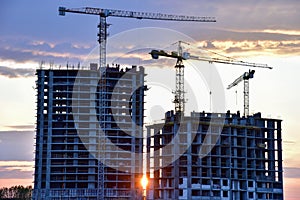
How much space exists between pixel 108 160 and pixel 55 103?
812 inches

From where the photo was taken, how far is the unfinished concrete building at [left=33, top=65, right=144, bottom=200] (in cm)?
15938

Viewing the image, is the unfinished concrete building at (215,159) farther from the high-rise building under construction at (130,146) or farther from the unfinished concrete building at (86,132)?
the unfinished concrete building at (86,132)

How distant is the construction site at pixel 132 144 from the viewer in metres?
151

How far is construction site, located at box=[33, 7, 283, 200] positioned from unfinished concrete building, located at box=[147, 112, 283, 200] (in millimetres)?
243

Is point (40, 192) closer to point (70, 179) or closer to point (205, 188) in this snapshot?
point (70, 179)

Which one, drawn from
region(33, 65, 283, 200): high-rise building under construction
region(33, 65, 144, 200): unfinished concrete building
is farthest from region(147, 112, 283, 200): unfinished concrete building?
region(33, 65, 144, 200): unfinished concrete building

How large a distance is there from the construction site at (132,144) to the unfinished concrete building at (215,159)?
0.24m

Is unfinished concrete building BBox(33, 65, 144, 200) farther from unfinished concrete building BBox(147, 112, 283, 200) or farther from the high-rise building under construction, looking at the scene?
unfinished concrete building BBox(147, 112, 283, 200)

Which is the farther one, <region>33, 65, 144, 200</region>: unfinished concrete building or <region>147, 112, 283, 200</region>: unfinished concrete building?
<region>33, 65, 144, 200</region>: unfinished concrete building

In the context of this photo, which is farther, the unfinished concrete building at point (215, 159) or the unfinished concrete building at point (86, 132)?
the unfinished concrete building at point (86, 132)

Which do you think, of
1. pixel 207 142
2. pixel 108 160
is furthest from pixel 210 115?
pixel 108 160

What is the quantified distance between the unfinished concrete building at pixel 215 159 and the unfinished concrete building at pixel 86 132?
7.27 metres

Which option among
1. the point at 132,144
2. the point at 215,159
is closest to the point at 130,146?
the point at 132,144

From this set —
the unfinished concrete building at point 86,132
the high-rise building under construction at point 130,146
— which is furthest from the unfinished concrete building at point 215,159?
the unfinished concrete building at point 86,132
